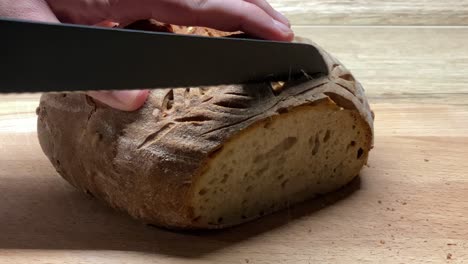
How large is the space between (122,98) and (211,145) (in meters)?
0.19

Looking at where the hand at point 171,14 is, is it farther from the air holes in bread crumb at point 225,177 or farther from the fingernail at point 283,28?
the air holes in bread crumb at point 225,177

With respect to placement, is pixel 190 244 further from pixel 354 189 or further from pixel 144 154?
pixel 354 189

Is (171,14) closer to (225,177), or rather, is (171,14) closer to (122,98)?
(122,98)

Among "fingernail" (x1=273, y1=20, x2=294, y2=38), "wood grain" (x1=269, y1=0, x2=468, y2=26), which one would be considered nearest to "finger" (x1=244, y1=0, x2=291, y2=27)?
"fingernail" (x1=273, y1=20, x2=294, y2=38)

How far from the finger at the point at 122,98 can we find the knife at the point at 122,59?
3.5 inches

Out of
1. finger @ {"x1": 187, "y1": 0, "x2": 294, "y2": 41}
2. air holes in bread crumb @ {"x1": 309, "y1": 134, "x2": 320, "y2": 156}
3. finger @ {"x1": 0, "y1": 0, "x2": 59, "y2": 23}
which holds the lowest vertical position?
air holes in bread crumb @ {"x1": 309, "y1": 134, "x2": 320, "y2": 156}

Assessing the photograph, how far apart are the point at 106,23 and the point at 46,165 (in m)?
0.40

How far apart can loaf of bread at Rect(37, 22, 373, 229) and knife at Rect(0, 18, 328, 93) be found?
7 cm

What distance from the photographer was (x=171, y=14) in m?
1.38

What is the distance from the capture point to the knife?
106cm

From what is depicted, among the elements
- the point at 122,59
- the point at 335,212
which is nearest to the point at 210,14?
the point at 122,59

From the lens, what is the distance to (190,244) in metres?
1.42

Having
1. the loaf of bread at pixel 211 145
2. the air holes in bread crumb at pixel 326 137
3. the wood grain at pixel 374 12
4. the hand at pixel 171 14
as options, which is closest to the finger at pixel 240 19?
the hand at pixel 171 14

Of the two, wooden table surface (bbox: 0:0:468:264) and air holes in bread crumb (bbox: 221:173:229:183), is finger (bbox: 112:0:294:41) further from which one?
wooden table surface (bbox: 0:0:468:264)
